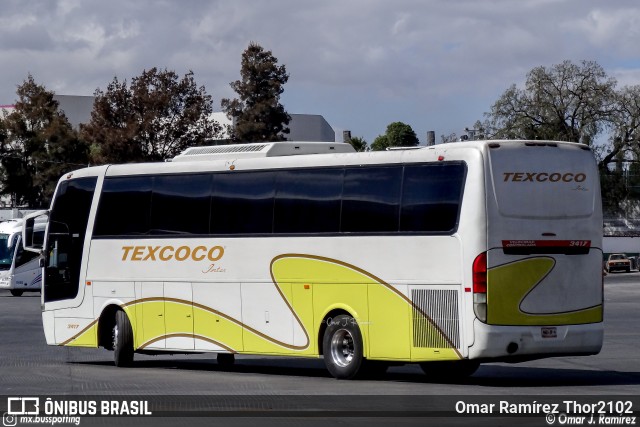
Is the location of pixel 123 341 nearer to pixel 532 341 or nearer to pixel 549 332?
pixel 532 341

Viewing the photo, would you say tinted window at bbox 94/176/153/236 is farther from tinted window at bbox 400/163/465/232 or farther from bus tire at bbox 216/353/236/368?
tinted window at bbox 400/163/465/232

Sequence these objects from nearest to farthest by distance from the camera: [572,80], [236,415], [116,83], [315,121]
Answer: 1. [236,415]
2. [116,83]
3. [572,80]
4. [315,121]

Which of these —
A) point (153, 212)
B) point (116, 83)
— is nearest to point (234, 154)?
point (153, 212)

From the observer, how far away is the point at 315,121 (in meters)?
109

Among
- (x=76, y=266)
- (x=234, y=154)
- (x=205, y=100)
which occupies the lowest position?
(x=76, y=266)

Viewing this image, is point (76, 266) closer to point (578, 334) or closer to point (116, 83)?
point (578, 334)

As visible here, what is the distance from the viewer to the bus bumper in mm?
16766

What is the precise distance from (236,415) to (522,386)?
197 inches

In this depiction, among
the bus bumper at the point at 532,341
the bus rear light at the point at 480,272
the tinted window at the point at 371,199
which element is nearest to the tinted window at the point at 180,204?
the tinted window at the point at 371,199

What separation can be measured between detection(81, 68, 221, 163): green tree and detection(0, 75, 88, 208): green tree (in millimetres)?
16335

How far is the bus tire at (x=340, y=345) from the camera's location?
18281 mm

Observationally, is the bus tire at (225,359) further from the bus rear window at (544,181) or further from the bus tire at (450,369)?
the bus rear window at (544,181)

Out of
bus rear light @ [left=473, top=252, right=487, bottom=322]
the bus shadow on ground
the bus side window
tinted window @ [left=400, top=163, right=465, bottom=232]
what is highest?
tinted window @ [left=400, top=163, right=465, bottom=232]

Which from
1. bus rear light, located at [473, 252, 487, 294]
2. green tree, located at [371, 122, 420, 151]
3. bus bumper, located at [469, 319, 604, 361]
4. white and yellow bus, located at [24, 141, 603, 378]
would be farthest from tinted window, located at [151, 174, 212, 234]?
green tree, located at [371, 122, 420, 151]
